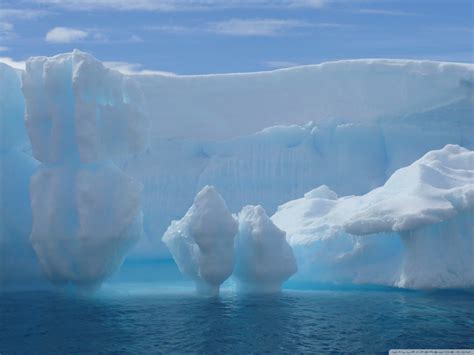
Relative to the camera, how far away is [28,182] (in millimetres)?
13961

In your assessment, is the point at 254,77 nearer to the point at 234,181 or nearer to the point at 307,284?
the point at 234,181

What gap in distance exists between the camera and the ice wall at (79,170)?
40.8ft

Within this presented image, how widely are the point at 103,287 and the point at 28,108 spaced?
142 inches

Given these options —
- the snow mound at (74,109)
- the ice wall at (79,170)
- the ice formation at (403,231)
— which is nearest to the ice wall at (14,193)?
the ice wall at (79,170)

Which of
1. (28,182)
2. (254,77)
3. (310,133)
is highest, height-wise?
(254,77)

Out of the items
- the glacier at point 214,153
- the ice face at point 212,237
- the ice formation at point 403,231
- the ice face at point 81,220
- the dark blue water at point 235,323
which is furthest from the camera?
the glacier at point 214,153

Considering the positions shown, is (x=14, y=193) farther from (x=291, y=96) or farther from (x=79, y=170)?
(x=291, y=96)

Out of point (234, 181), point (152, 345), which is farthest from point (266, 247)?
point (234, 181)

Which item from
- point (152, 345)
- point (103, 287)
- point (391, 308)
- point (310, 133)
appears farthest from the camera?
point (310, 133)

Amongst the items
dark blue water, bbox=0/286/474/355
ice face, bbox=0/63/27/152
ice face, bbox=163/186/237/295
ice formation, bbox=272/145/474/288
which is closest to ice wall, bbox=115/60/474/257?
ice formation, bbox=272/145/474/288

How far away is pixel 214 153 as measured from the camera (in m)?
19.2

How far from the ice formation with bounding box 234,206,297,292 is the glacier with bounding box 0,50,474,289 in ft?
3.87

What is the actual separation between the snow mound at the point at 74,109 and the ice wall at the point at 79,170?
0.02m

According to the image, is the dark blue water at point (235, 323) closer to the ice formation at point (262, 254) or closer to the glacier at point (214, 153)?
the ice formation at point (262, 254)
